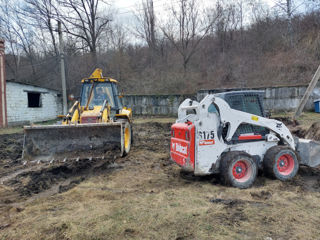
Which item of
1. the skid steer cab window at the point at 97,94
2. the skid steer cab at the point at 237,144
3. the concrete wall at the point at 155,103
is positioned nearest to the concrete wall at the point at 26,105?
the concrete wall at the point at 155,103

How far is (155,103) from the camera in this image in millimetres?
20031

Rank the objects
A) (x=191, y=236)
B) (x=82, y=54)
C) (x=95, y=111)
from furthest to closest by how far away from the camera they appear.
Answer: (x=82, y=54) → (x=95, y=111) → (x=191, y=236)

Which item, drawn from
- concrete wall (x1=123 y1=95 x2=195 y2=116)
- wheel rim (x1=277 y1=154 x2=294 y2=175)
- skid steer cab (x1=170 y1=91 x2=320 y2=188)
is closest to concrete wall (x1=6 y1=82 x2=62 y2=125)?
concrete wall (x1=123 y1=95 x2=195 y2=116)

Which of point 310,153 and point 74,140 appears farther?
point 74,140

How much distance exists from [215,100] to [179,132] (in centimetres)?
102

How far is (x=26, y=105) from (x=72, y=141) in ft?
45.3

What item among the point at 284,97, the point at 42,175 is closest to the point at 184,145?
A: the point at 42,175

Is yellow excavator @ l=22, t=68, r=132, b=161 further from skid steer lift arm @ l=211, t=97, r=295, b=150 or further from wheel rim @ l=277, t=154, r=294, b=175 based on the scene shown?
wheel rim @ l=277, t=154, r=294, b=175

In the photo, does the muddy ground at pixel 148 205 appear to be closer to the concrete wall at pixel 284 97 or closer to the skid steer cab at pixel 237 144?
the skid steer cab at pixel 237 144

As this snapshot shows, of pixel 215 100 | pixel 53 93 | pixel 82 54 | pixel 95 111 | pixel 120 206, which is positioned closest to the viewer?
pixel 120 206

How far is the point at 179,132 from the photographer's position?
5.09 meters

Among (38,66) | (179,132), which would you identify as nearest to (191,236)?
(179,132)

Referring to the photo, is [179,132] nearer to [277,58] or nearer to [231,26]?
[277,58]

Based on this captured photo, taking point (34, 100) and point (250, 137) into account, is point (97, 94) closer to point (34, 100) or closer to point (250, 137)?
point (250, 137)
